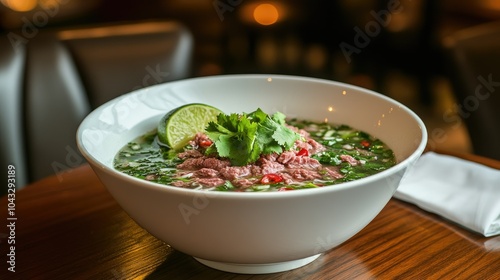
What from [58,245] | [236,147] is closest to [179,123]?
[236,147]

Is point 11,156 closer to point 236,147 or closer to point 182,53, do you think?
point 182,53

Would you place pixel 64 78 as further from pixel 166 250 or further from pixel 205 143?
pixel 166 250

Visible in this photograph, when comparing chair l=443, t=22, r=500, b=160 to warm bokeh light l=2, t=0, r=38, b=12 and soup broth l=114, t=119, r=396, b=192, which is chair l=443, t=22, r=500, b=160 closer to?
soup broth l=114, t=119, r=396, b=192

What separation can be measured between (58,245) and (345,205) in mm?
716

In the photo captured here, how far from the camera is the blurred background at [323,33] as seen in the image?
4953mm

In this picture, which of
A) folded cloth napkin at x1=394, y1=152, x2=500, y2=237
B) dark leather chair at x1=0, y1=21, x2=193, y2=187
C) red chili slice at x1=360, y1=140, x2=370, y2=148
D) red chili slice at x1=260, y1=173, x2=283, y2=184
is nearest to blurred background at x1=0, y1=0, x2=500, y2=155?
dark leather chair at x1=0, y1=21, x2=193, y2=187

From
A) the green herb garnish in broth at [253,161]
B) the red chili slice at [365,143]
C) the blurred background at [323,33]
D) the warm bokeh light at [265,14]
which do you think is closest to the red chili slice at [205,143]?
the green herb garnish in broth at [253,161]

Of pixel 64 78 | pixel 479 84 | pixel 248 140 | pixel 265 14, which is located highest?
pixel 248 140

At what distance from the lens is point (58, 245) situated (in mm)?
1403

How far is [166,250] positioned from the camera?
1.34m
